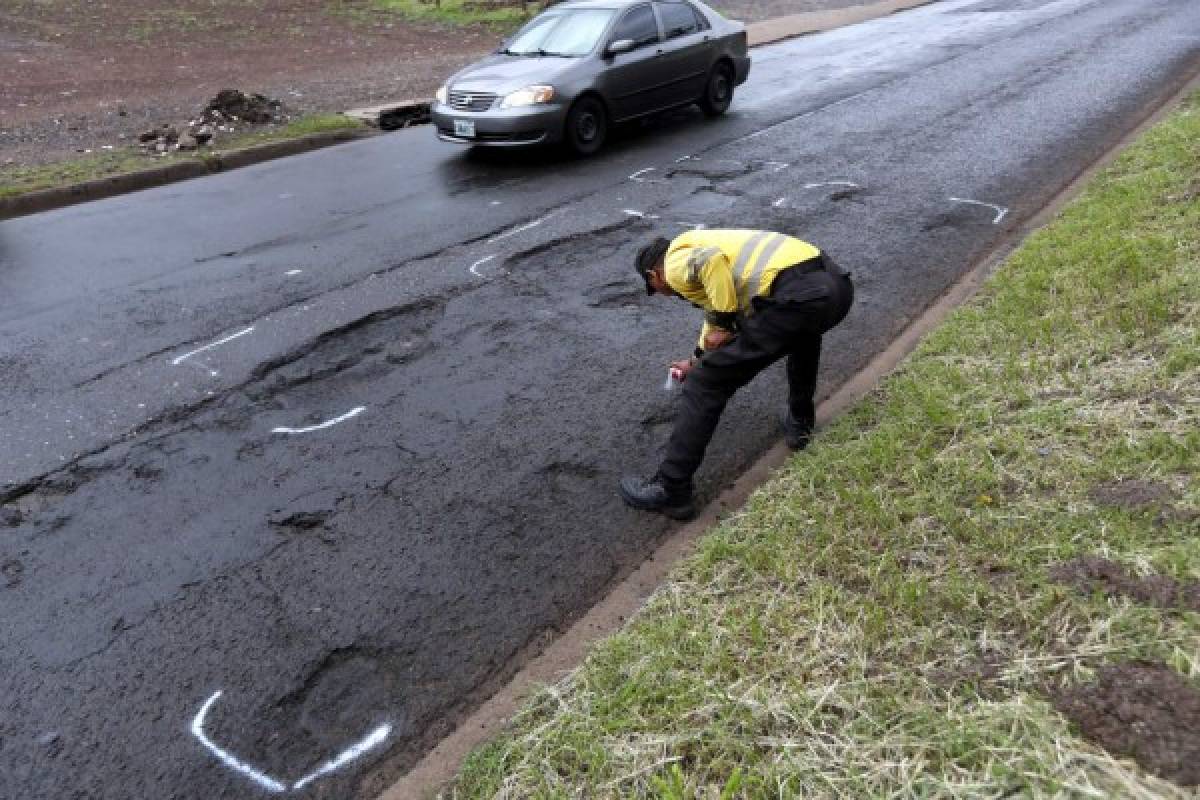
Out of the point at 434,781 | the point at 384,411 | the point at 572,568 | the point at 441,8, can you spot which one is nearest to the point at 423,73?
the point at 441,8

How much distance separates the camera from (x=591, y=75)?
10570mm

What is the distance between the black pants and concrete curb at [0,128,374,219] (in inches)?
318

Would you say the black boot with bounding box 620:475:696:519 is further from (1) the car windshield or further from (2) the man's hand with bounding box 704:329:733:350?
(1) the car windshield

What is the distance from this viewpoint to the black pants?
3.96 metres

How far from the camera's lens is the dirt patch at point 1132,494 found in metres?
3.32

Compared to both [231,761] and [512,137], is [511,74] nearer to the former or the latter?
[512,137]

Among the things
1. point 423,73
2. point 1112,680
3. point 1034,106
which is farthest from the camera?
point 423,73

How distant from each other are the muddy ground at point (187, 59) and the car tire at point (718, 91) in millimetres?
4641

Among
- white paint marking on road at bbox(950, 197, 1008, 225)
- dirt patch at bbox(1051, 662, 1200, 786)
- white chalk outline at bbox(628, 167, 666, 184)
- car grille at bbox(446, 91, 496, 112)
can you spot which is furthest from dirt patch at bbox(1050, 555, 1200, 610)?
car grille at bbox(446, 91, 496, 112)

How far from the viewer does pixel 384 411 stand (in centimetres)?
509

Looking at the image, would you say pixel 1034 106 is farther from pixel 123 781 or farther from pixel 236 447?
pixel 123 781

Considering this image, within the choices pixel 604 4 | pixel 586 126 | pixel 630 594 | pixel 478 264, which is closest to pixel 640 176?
pixel 586 126

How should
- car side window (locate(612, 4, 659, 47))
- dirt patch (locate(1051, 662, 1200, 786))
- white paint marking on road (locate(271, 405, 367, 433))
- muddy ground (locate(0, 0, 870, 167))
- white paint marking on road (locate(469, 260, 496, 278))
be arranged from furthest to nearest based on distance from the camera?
muddy ground (locate(0, 0, 870, 167)) < car side window (locate(612, 4, 659, 47)) < white paint marking on road (locate(469, 260, 496, 278)) < white paint marking on road (locate(271, 405, 367, 433)) < dirt patch (locate(1051, 662, 1200, 786))

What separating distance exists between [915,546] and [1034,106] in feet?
32.8
